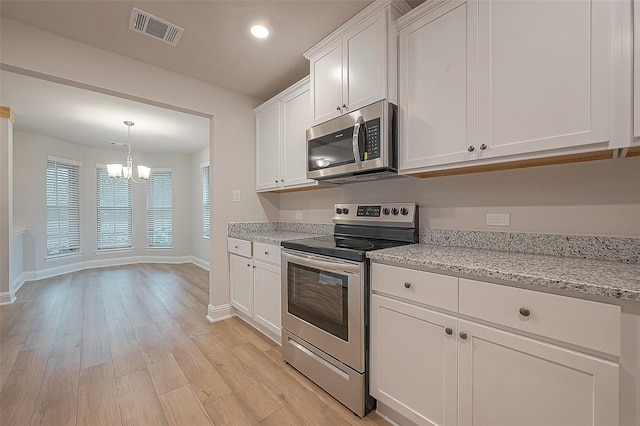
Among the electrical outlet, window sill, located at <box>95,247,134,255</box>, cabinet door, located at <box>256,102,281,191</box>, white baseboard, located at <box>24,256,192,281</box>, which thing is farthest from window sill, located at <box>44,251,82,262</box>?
the electrical outlet

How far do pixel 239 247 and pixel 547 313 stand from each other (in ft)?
8.27

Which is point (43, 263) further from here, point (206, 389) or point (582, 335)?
point (582, 335)

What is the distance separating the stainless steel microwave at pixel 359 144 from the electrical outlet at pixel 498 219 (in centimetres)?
64

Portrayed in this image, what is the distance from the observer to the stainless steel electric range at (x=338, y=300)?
1.57m

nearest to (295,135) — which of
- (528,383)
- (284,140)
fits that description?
(284,140)

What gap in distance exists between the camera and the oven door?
5.15 feet

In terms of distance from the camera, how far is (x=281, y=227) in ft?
11.2

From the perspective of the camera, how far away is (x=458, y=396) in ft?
4.00

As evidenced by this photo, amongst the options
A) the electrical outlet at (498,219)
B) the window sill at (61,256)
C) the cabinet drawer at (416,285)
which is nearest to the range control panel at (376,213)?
the electrical outlet at (498,219)

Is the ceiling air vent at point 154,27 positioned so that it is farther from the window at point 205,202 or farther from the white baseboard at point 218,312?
the window at point 205,202

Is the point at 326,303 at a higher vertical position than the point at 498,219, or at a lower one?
lower

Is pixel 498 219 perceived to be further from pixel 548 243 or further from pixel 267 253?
pixel 267 253

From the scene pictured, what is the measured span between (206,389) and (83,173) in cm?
601

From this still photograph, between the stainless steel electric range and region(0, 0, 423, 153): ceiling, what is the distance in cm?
147
